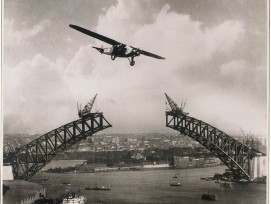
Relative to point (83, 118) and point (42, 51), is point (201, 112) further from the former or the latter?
point (42, 51)

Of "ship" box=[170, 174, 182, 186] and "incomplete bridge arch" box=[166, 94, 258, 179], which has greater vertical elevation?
"incomplete bridge arch" box=[166, 94, 258, 179]

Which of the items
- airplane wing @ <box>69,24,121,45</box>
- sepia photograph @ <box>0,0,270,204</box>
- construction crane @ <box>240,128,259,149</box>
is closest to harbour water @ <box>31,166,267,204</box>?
sepia photograph @ <box>0,0,270,204</box>

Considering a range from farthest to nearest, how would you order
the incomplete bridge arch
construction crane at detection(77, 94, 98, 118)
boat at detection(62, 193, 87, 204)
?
the incomplete bridge arch → construction crane at detection(77, 94, 98, 118) → boat at detection(62, 193, 87, 204)

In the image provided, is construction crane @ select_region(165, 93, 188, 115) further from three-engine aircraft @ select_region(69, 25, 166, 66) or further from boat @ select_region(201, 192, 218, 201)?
boat @ select_region(201, 192, 218, 201)

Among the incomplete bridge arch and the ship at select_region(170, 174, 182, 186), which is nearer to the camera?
the ship at select_region(170, 174, 182, 186)

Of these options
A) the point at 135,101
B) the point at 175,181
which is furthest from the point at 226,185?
the point at 135,101

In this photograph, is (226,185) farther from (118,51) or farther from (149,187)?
(118,51)

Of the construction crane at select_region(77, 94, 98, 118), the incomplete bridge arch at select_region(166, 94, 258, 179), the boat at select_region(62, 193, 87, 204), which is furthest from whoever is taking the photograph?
the incomplete bridge arch at select_region(166, 94, 258, 179)

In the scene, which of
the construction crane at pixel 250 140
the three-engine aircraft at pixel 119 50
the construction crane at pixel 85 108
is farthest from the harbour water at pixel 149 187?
the three-engine aircraft at pixel 119 50
